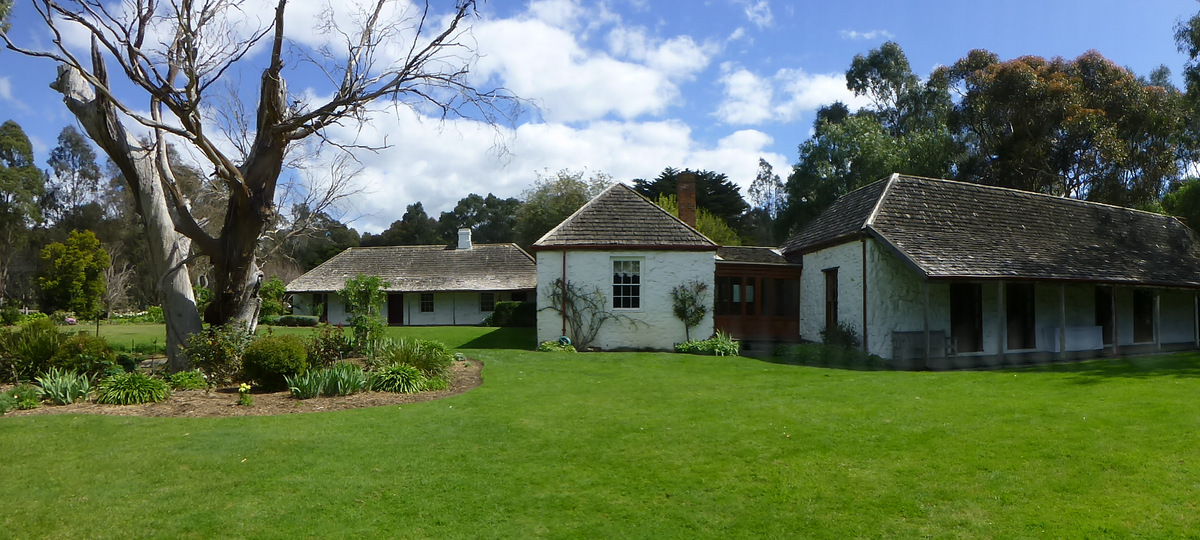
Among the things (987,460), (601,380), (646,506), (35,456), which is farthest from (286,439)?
(987,460)

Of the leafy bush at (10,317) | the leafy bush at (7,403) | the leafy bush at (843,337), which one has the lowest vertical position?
the leafy bush at (7,403)

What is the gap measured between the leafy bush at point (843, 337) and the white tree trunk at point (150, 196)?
14.8m

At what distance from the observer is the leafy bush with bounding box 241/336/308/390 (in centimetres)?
1122

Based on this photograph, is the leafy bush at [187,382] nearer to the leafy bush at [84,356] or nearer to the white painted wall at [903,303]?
the leafy bush at [84,356]

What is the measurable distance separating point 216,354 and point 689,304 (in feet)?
39.1

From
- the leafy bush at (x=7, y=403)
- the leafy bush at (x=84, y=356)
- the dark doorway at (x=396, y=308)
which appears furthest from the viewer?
the dark doorway at (x=396, y=308)

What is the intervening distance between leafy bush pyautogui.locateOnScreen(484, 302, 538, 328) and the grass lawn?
63.9ft

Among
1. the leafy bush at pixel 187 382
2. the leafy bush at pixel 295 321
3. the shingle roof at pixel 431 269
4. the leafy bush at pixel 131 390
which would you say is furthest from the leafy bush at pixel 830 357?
the leafy bush at pixel 295 321

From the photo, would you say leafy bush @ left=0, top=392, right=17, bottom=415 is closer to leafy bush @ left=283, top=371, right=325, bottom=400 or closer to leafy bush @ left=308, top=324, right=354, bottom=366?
leafy bush @ left=283, top=371, right=325, bottom=400

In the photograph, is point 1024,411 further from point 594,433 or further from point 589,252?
point 589,252

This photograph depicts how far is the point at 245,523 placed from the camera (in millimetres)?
5410

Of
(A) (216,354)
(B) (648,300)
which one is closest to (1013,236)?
(B) (648,300)

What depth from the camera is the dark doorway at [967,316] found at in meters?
18.7

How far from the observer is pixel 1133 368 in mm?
15047
